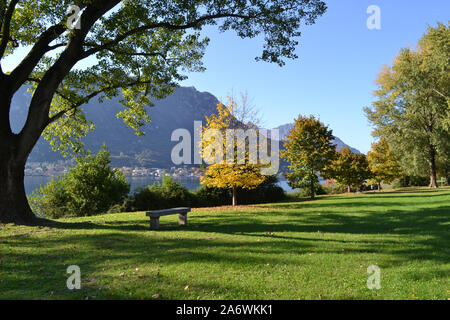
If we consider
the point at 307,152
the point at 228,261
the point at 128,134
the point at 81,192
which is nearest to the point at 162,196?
the point at 81,192

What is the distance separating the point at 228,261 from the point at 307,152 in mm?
19238

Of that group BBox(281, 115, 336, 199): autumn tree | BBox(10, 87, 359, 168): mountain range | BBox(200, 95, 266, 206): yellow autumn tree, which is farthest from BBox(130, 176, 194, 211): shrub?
BBox(10, 87, 359, 168): mountain range

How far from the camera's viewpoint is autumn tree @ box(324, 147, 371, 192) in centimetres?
2587

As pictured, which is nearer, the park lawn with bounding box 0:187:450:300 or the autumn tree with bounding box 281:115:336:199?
the park lawn with bounding box 0:187:450:300

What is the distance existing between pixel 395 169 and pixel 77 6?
36.6 metres

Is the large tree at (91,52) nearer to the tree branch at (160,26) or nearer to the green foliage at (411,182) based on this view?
the tree branch at (160,26)

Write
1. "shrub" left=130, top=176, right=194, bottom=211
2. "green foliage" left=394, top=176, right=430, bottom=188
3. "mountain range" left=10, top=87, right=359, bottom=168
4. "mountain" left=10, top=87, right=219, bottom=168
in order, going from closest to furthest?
"shrub" left=130, top=176, right=194, bottom=211, "green foliage" left=394, top=176, right=430, bottom=188, "mountain range" left=10, top=87, right=359, bottom=168, "mountain" left=10, top=87, right=219, bottom=168

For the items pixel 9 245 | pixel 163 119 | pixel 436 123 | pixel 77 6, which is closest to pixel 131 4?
pixel 77 6

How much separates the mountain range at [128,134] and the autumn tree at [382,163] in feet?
234

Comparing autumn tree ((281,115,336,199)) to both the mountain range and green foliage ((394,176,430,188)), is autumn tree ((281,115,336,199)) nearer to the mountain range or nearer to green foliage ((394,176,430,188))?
green foliage ((394,176,430,188))

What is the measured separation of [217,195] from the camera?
26625 millimetres

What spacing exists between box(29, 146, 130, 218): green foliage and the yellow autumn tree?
9.13 m

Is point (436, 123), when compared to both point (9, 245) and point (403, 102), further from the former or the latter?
point (9, 245)

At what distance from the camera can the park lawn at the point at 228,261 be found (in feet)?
16.0
